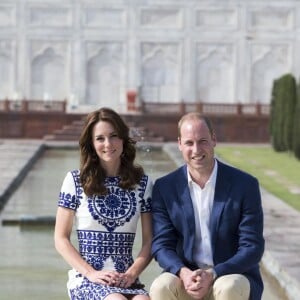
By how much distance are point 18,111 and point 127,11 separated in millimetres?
4207

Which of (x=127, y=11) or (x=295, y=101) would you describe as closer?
(x=295, y=101)

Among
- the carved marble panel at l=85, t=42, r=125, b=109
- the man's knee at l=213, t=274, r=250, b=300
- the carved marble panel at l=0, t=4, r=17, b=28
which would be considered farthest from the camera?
the carved marble panel at l=85, t=42, r=125, b=109

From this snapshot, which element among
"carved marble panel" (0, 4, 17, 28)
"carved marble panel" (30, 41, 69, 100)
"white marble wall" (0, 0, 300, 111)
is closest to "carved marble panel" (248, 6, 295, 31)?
"white marble wall" (0, 0, 300, 111)

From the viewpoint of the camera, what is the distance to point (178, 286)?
3566 mm

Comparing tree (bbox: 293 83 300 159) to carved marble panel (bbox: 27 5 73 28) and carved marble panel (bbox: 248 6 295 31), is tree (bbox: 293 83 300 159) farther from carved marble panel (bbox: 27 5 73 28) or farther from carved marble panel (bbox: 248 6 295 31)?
carved marble panel (bbox: 27 5 73 28)

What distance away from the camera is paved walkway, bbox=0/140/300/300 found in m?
5.54

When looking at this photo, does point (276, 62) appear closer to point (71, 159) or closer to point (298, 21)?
point (298, 21)

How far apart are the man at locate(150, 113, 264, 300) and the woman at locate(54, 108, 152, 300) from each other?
9cm

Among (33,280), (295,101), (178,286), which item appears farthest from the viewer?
(295,101)

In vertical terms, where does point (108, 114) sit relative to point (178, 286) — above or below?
above

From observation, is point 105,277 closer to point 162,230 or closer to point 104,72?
point 162,230

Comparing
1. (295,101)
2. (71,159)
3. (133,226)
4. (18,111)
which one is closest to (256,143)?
(295,101)

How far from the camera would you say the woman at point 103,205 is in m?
3.71

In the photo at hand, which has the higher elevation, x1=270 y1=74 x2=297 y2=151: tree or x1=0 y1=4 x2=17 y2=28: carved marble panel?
x1=0 y1=4 x2=17 y2=28: carved marble panel
